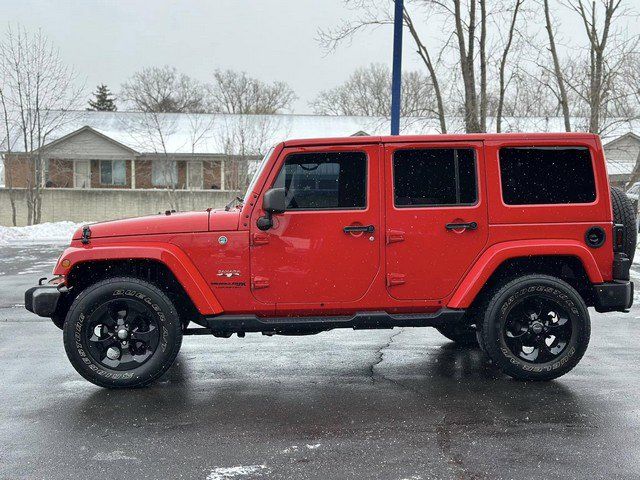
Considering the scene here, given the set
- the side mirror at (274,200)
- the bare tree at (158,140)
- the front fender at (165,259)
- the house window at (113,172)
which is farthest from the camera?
the house window at (113,172)

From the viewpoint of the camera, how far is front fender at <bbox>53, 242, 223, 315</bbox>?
5289 millimetres

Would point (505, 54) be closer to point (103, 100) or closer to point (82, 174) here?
point (82, 174)

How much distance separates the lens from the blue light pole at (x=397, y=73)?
1300cm

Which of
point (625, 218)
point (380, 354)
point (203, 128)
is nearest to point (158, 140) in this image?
point (203, 128)

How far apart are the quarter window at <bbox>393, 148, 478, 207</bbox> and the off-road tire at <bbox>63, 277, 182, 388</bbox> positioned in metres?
2.01

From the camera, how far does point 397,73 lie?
13.1m

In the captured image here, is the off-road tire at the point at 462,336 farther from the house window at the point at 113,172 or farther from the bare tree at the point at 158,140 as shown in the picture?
the house window at the point at 113,172

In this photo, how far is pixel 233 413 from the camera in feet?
15.7

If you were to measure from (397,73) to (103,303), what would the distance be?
9.03 m

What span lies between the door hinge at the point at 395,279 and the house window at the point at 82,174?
131 feet

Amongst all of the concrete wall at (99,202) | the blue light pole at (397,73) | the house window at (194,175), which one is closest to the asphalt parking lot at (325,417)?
the blue light pole at (397,73)

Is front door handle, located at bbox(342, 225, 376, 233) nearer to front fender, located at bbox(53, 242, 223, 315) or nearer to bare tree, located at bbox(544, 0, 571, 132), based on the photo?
front fender, located at bbox(53, 242, 223, 315)

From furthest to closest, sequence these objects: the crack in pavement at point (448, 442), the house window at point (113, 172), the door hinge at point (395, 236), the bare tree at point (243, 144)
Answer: the house window at point (113, 172), the bare tree at point (243, 144), the door hinge at point (395, 236), the crack in pavement at point (448, 442)

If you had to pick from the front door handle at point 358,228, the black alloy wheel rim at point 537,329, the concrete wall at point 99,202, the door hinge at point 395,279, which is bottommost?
the black alloy wheel rim at point 537,329
